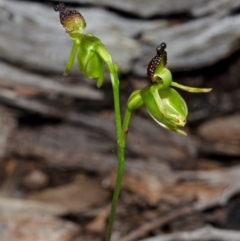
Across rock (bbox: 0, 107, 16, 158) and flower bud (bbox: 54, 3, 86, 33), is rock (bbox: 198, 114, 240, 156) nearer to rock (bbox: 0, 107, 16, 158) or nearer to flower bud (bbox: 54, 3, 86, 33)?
rock (bbox: 0, 107, 16, 158)

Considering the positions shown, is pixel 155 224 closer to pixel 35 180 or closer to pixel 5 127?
pixel 35 180

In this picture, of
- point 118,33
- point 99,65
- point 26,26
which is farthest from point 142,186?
point 99,65

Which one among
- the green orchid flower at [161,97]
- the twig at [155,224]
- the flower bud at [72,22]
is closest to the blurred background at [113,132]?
the twig at [155,224]

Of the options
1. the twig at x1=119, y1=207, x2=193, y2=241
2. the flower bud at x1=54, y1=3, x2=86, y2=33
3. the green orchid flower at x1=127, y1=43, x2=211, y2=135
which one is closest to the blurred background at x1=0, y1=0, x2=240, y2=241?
the twig at x1=119, y1=207, x2=193, y2=241

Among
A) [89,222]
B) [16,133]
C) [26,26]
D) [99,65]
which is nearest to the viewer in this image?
[99,65]

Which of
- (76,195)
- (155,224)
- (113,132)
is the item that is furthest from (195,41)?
(76,195)

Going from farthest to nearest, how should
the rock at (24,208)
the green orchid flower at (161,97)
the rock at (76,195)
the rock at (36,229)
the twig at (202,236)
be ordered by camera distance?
the rock at (76,195) → the rock at (24,208) → the rock at (36,229) → the twig at (202,236) → the green orchid flower at (161,97)

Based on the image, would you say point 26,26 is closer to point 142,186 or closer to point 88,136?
point 88,136

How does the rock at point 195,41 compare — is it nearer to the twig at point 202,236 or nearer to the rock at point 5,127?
the rock at point 5,127
